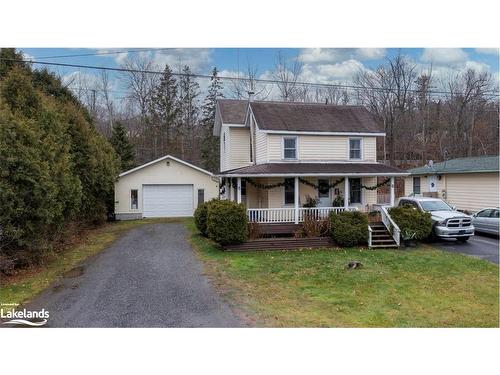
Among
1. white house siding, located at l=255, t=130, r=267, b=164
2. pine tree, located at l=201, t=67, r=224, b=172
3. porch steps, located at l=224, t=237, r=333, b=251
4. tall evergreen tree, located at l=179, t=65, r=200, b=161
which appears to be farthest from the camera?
pine tree, located at l=201, t=67, r=224, b=172

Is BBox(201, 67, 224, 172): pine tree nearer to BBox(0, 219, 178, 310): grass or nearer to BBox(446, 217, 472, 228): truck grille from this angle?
BBox(0, 219, 178, 310): grass

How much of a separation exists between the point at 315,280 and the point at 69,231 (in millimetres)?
9149

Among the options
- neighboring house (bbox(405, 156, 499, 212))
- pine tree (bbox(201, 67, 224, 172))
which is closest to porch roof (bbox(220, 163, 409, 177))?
neighboring house (bbox(405, 156, 499, 212))

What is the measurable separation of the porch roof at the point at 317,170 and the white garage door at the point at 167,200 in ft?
27.4

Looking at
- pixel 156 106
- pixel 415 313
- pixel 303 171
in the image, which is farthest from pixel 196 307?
pixel 156 106

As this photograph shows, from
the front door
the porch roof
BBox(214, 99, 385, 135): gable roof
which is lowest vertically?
the front door

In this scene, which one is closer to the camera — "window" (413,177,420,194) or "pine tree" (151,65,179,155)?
"pine tree" (151,65,179,155)

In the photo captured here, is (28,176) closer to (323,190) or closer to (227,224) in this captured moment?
(227,224)

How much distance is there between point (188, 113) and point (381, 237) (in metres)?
18.1

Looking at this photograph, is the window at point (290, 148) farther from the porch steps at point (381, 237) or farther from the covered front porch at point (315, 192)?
the porch steps at point (381, 237)

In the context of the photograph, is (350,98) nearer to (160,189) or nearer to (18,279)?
(160,189)

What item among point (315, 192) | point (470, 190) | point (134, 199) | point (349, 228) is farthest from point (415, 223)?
point (134, 199)

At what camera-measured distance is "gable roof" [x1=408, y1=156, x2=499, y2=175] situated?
1735cm

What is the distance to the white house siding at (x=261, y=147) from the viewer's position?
50.0 ft
